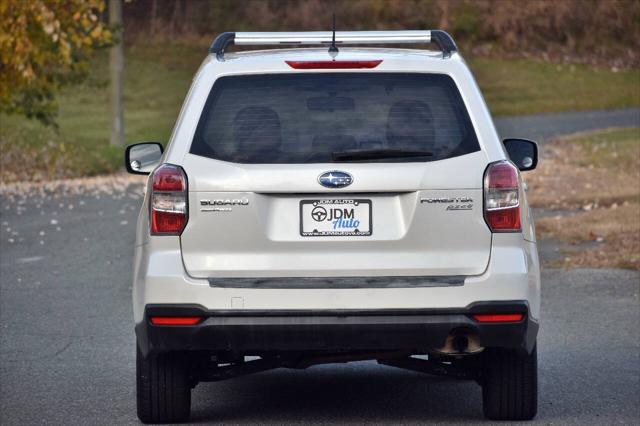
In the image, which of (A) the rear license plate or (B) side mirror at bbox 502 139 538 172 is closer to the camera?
(A) the rear license plate

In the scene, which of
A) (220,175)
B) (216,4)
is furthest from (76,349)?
(216,4)

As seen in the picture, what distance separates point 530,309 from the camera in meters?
6.66

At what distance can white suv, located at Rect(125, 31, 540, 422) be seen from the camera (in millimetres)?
6500

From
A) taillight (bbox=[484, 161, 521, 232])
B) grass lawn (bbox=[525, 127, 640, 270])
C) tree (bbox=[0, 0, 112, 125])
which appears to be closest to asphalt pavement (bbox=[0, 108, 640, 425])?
taillight (bbox=[484, 161, 521, 232])

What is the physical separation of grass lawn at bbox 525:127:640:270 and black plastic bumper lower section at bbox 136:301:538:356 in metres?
6.89

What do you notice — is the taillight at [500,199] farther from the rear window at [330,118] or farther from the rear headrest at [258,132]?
the rear headrest at [258,132]

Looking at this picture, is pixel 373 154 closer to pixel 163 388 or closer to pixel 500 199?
pixel 500 199

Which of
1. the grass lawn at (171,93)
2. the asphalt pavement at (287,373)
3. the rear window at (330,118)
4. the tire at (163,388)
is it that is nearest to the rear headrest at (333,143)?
the rear window at (330,118)

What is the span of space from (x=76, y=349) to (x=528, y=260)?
3.82 m

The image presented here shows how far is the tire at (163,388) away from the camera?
275 inches

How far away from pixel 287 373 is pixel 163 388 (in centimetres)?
189

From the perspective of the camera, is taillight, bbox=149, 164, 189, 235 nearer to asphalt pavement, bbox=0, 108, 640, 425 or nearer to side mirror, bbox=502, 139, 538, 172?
asphalt pavement, bbox=0, 108, 640, 425

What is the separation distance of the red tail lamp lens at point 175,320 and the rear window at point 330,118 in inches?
27.9

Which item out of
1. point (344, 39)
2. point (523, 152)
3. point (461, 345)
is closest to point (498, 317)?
point (461, 345)
